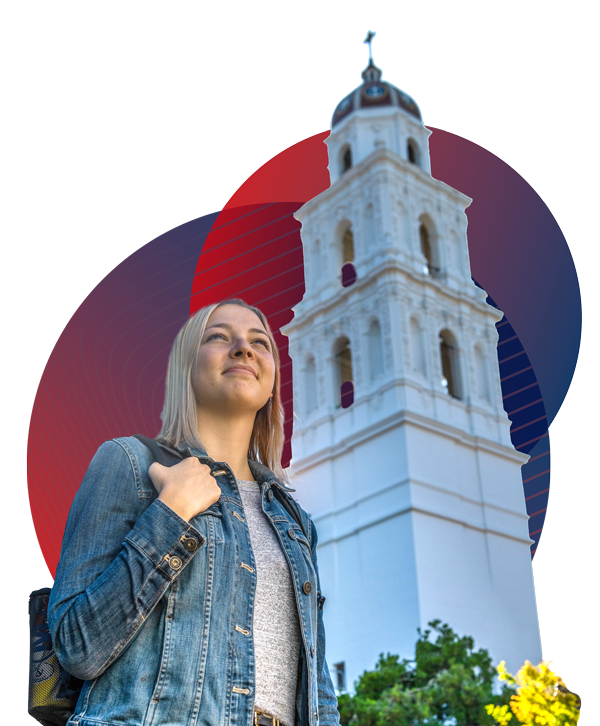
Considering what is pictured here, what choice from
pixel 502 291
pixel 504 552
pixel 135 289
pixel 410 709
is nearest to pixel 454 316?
pixel 502 291

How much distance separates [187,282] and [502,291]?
706 cm

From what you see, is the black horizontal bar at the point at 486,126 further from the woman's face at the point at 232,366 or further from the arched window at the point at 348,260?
the arched window at the point at 348,260

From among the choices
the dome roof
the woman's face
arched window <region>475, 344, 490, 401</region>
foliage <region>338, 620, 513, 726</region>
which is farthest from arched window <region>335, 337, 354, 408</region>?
the woman's face

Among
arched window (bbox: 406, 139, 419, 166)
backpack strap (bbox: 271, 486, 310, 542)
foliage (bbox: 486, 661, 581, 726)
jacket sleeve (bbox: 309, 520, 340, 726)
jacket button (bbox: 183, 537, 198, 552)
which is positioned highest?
arched window (bbox: 406, 139, 419, 166)

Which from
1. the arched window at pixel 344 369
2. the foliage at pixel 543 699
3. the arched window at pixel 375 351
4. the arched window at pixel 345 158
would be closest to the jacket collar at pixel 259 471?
the foliage at pixel 543 699

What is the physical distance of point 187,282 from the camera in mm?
14539

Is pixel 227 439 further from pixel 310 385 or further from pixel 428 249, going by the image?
pixel 428 249

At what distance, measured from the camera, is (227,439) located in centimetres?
187

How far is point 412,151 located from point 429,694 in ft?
48.2

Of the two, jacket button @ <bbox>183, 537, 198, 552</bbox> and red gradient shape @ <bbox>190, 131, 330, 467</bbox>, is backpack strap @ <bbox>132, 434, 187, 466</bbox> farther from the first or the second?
red gradient shape @ <bbox>190, 131, 330, 467</bbox>

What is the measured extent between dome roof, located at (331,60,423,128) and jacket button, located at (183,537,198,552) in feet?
72.2

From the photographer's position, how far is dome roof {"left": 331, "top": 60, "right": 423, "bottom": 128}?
2258 centimetres

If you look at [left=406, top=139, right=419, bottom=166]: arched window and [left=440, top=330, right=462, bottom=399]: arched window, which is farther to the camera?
[left=406, top=139, right=419, bottom=166]: arched window

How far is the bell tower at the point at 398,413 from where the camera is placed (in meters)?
17.8
